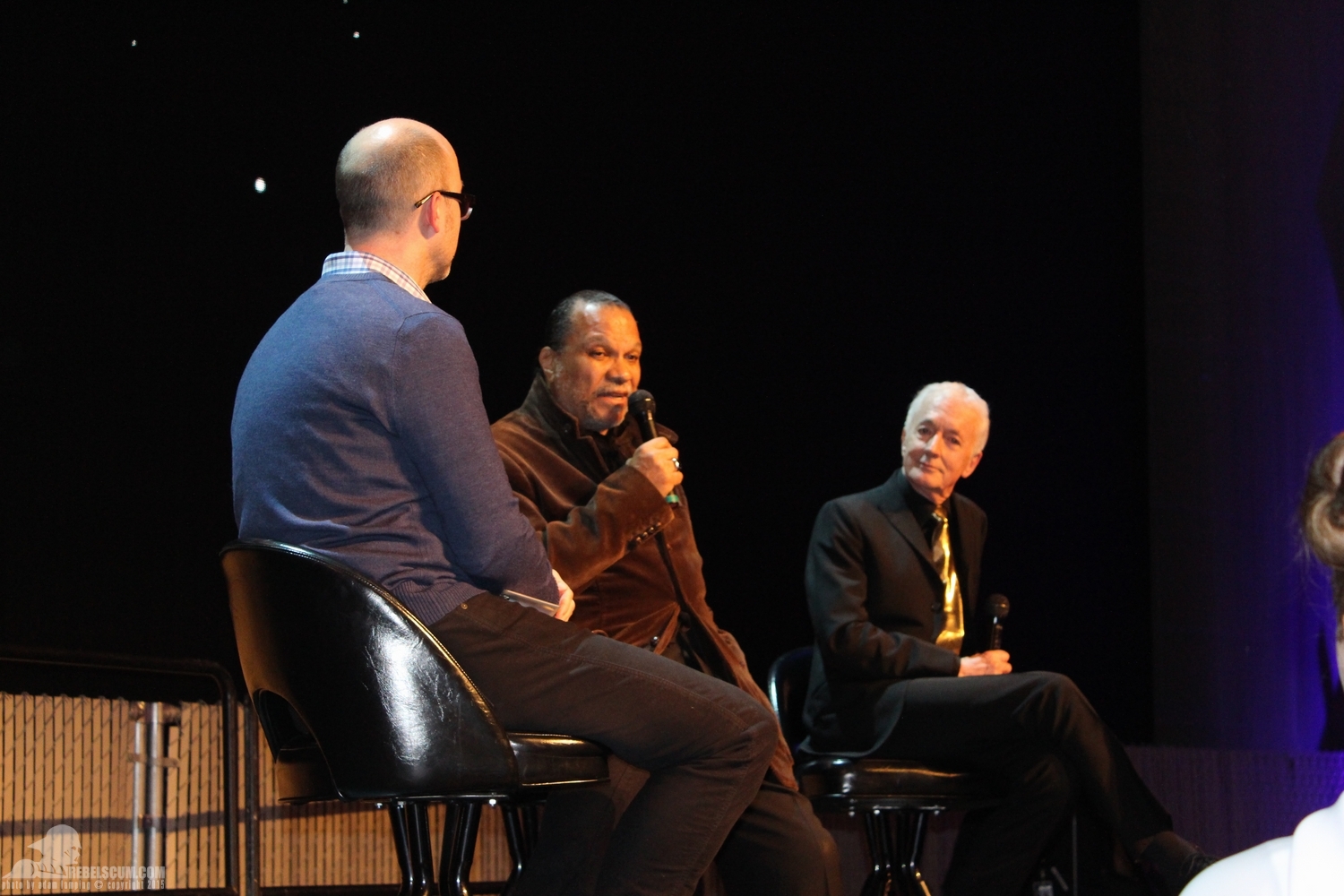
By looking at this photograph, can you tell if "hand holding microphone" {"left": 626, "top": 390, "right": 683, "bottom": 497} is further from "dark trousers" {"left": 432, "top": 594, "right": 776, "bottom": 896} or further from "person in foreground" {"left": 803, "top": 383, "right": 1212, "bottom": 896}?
"person in foreground" {"left": 803, "top": 383, "right": 1212, "bottom": 896}

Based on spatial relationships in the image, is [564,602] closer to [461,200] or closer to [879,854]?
[461,200]

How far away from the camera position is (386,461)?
190cm

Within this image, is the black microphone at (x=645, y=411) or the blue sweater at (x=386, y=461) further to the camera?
the black microphone at (x=645, y=411)

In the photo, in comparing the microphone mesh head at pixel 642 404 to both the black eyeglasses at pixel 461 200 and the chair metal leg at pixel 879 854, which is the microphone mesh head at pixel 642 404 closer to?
the black eyeglasses at pixel 461 200

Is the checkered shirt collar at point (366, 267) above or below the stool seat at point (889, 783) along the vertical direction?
above

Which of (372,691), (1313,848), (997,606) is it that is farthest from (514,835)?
Answer: (1313,848)

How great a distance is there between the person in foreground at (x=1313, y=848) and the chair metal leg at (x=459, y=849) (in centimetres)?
155

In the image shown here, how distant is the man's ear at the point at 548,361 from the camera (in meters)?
2.94

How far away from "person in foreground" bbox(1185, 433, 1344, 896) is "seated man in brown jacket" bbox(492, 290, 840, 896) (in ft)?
5.26

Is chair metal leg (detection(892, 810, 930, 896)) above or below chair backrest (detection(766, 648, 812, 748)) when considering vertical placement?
below

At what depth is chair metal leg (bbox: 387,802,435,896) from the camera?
207 centimetres

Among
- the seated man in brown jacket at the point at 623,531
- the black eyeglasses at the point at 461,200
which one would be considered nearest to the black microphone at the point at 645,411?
the seated man in brown jacket at the point at 623,531

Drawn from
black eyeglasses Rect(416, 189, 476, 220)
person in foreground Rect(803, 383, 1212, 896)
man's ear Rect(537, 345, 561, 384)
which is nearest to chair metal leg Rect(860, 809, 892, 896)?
person in foreground Rect(803, 383, 1212, 896)

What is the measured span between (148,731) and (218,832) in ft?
0.88
